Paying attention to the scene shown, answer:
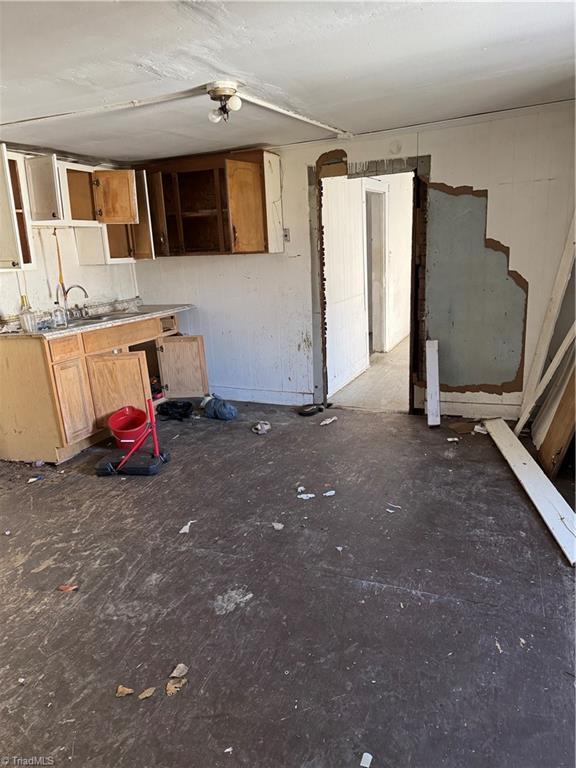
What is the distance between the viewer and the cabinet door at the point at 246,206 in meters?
4.49

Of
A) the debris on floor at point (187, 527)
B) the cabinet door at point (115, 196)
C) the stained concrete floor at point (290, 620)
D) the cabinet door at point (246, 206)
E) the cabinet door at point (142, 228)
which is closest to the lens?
the stained concrete floor at point (290, 620)

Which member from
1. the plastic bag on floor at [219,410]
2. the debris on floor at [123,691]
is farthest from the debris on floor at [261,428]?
the debris on floor at [123,691]

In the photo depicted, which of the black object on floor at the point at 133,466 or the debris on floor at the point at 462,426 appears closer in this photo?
the black object on floor at the point at 133,466

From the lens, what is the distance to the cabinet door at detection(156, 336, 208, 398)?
5148 millimetres

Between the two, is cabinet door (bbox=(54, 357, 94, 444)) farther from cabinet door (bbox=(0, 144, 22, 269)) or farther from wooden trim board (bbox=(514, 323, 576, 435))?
wooden trim board (bbox=(514, 323, 576, 435))

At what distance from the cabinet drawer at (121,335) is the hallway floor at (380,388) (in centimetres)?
193

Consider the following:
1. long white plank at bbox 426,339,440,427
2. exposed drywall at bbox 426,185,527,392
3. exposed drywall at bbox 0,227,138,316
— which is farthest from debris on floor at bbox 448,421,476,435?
exposed drywall at bbox 0,227,138,316

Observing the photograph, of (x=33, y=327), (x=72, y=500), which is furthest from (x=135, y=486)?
(x=33, y=327)

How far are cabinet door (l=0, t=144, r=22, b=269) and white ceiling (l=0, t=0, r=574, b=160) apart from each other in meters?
0.28

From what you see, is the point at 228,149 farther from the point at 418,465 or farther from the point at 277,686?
the point at 277,686

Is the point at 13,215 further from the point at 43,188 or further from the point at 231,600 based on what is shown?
the point at 231,600

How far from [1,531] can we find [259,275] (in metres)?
3.12

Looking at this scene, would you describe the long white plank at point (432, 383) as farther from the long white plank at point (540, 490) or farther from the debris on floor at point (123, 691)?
the debris on floor at point (123, 691)

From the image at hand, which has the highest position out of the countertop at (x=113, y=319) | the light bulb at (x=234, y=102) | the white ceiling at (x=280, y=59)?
the white ceiling at (x=280, y=59)
